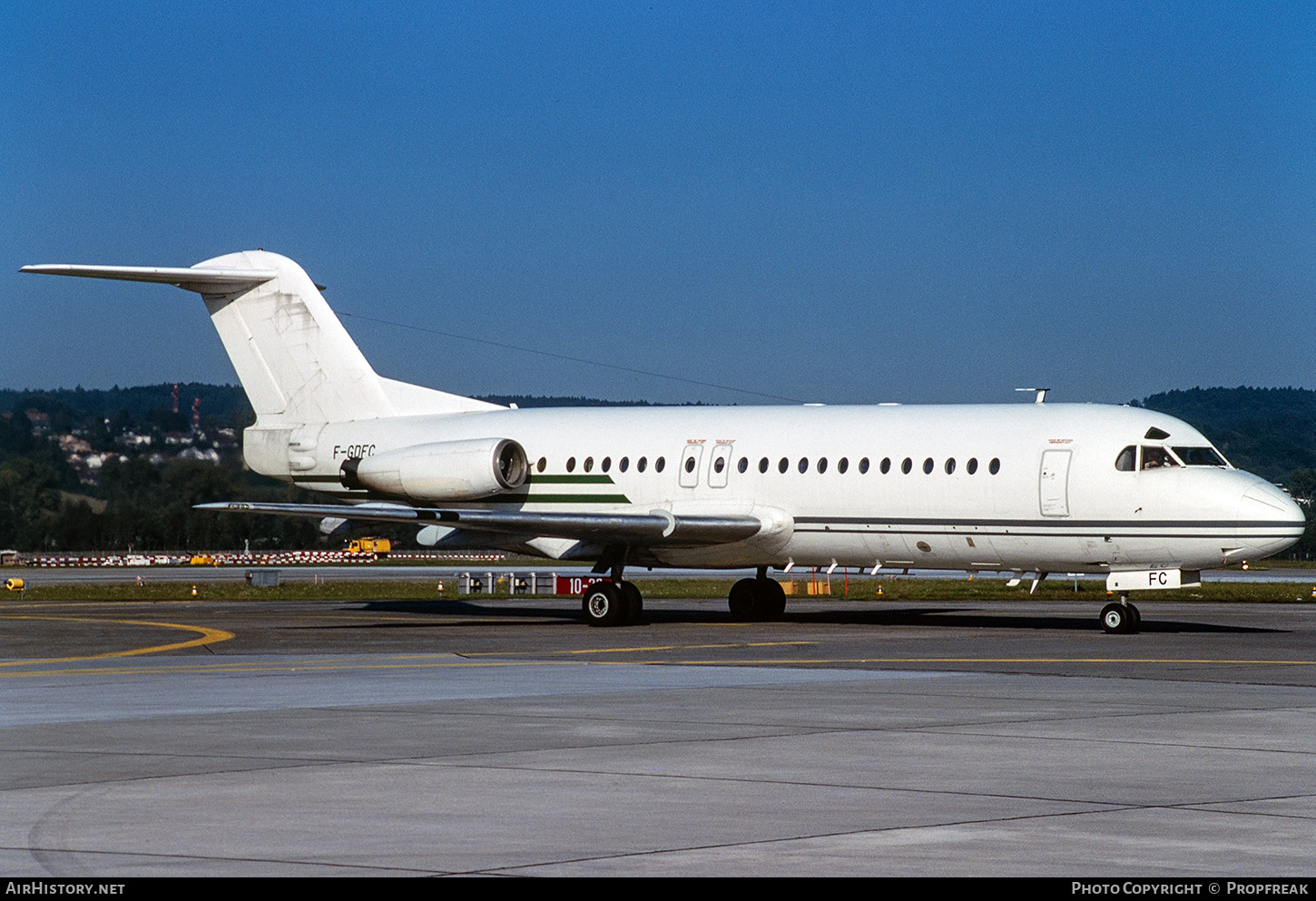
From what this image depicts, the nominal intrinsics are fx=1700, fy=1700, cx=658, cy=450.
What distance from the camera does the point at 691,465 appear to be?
3272 cm

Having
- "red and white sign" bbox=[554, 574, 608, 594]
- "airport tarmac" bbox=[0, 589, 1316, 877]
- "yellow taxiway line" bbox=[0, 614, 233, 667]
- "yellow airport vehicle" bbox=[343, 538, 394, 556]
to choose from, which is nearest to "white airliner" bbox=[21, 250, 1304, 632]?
"yellow taxiway line" bbox=[0, 614, 233, 667]

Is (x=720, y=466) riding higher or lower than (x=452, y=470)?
higher

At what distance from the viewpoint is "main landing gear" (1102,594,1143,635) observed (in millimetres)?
27438

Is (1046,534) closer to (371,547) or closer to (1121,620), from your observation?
(1121,620)

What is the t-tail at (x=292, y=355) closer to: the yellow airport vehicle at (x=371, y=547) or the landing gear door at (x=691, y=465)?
the landing gear door at (x=691, y=465)

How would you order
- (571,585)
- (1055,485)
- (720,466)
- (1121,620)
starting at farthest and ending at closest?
(571,585) → (720,466) → (1055,485) → (1121,620)

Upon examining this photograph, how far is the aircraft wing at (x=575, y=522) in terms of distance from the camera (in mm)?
30078

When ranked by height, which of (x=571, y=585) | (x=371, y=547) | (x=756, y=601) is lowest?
(x=371, y=547)

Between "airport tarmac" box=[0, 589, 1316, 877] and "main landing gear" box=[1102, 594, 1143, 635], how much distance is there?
8.79 ft

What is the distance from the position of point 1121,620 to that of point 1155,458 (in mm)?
2732

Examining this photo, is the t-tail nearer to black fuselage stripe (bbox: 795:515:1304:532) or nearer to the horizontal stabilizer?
the horizontal stabilizer

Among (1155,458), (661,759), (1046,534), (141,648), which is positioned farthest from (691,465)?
(661,759)

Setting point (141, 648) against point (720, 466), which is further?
point (720, 466)
